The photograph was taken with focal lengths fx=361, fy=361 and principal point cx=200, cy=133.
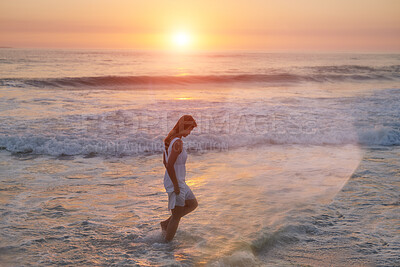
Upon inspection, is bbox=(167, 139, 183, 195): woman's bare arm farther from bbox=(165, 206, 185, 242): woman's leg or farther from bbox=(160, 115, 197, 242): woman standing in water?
bbox=(165, 206, 185, 242): woman's leg

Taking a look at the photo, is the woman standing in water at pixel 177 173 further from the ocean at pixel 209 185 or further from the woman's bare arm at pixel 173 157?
the ocean at pixel 209 185

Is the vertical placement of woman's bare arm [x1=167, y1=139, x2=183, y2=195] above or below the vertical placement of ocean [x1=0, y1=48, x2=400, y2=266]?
above

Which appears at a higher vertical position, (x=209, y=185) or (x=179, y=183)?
(x=179, y=183)

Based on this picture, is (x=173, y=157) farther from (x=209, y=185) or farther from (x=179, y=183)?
(x=209, y=185)

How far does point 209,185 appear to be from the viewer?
7250 millimetres

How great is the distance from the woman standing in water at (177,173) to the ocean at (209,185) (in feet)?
1.57

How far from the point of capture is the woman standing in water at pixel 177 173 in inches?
171

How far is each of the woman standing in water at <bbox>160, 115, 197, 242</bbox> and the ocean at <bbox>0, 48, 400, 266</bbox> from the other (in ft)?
1.57

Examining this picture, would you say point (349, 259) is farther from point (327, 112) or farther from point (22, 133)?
point (327, 112)

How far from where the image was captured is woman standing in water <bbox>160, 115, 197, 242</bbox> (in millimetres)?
4336

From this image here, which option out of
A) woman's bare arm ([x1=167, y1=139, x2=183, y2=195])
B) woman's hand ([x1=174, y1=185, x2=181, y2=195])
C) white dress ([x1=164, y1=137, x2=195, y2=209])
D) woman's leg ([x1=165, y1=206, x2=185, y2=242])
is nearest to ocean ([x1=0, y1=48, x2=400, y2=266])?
woman's leg ([x1=165, y1=206, x2=185, y2=242])

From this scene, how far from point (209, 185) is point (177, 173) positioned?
288 centimetres

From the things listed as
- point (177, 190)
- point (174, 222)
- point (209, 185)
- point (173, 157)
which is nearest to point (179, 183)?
point (177, 190)

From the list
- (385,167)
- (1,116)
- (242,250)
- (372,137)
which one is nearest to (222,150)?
(385,167)
